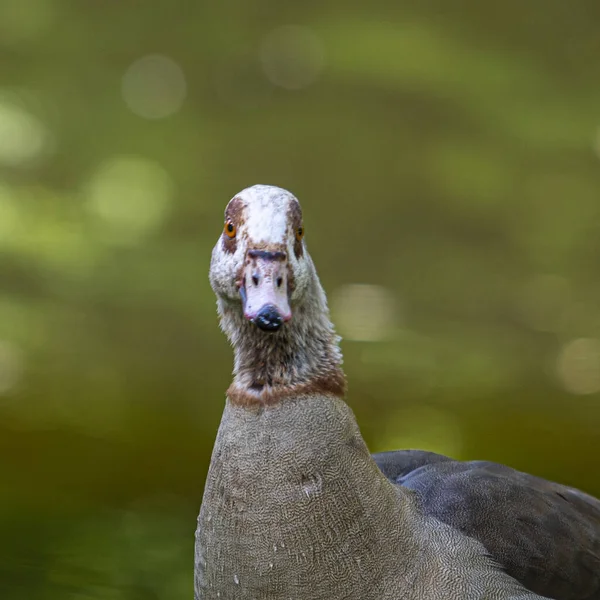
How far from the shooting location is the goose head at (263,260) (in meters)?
2.04

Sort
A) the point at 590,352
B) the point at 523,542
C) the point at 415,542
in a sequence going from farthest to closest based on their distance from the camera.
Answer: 1. the point at 590,352
2. the point at 523,542
3. the point at 415,542

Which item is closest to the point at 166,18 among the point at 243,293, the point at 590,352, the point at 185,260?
the point at 185,260

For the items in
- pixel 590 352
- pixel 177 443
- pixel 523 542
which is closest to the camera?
pixel 523 542

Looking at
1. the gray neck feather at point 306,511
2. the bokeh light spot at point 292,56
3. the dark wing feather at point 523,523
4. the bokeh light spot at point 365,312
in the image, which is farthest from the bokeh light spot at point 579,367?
the gray neck feather at point 306,511

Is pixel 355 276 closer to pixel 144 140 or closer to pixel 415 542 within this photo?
pixel 144 140

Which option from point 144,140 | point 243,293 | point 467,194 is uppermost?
point 144,140

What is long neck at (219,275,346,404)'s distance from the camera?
89.0 inches

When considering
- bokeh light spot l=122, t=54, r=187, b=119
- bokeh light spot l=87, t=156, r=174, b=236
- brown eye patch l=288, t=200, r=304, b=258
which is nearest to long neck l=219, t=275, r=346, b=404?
brown eye patch l=288, t=200, r=304, b=258

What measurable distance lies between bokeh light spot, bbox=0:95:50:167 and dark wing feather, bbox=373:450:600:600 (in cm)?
338

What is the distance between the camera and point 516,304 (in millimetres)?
5254

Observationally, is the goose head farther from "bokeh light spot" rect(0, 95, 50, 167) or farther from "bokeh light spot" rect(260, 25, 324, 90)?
"bokeh light spot" rect(0, 95, 50, 167)

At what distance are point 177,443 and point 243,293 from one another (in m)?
3.04

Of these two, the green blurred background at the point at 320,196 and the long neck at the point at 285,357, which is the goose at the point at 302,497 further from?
the green blurred background at the point at 320,196

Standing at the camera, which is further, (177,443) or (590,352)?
(590,352)
